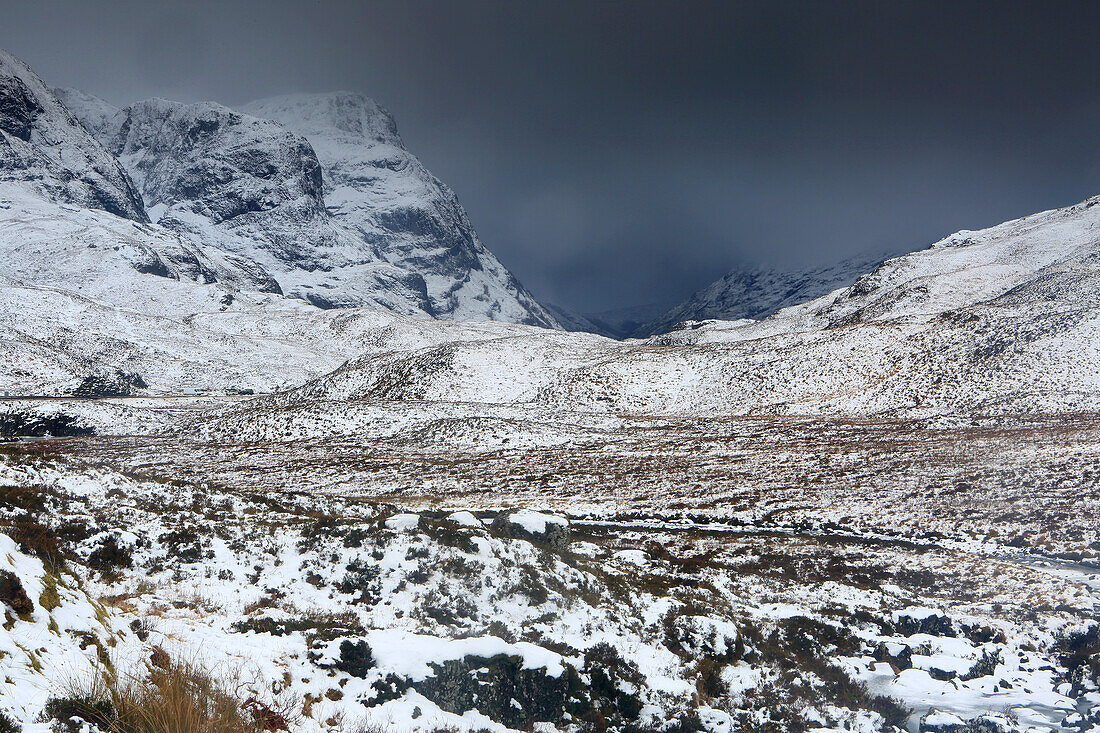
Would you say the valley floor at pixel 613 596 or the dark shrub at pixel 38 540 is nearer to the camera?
the valley floor at pixel 613 596


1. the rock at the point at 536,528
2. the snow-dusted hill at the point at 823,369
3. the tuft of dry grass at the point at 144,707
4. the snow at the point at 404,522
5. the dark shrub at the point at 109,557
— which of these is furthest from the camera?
the snow-dusted hill at the point at 823,369

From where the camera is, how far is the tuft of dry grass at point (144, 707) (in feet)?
17.0

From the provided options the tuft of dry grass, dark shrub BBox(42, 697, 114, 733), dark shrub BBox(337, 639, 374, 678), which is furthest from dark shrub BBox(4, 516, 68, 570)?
dark shrub BBox(42, 697, 114, 733)

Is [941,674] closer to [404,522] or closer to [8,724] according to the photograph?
[404,522]

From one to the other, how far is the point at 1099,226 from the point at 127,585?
440 ft

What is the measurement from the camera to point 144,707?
5.39 m

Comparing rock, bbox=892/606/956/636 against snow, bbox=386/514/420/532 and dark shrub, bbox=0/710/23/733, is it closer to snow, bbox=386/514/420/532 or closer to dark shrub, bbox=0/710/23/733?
snow, bbox=386/514/420/532

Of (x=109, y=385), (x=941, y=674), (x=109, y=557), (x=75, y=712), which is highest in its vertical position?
(x=109, y=385)

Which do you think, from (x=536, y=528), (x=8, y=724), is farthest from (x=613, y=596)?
(x=8, y=724)

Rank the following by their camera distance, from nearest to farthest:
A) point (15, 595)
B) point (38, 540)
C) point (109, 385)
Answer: point (15, 595)
point (38, 540)
point (109, 385)

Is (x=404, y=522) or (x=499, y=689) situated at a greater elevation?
(x=404, y=522)

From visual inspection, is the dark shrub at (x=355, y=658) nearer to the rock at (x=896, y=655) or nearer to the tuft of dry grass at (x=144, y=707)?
the tuft of dry grass at (x=144, y=707)

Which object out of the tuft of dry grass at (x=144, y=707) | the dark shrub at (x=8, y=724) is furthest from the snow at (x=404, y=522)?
the dark shrub at (x=8, y=724)

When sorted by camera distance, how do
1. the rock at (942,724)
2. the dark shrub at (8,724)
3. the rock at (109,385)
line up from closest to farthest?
the dark shrub at (8,724) < the rock at (942,724) < the rock at (109,385)
